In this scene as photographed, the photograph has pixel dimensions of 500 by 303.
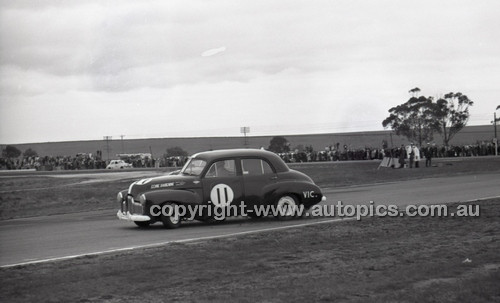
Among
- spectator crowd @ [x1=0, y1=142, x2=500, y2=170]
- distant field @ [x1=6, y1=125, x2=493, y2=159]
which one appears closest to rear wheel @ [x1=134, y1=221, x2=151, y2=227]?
spectator crowd @ [x1=0, y1=142, x2=500, y2=170]

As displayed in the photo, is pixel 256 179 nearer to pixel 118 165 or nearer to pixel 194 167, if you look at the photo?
pixel 194 167

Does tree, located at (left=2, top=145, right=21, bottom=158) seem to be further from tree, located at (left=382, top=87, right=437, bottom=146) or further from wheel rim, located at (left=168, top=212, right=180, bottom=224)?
wheel rim, located at (left=168, top=212, right=180, bottom=224)

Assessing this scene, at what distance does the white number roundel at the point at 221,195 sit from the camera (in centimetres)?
1487

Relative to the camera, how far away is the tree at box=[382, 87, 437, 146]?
301 feet

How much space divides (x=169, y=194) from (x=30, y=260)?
13.7 ft

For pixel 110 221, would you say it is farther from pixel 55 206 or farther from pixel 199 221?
pixel 55 206

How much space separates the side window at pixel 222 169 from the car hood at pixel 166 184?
1.15 ft

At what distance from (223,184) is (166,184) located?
1.18 metres

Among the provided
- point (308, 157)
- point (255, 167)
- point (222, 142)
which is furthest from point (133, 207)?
point (222, 142)

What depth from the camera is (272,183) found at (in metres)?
15.4

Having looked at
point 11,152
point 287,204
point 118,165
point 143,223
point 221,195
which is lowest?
point 143,223

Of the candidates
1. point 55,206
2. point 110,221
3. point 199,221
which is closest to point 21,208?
point 55,206

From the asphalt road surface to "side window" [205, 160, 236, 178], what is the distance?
1043 mm

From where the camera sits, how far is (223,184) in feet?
49.2
